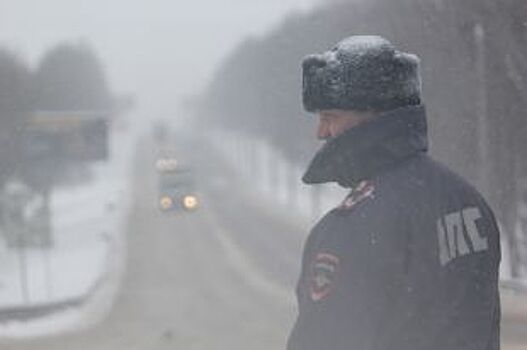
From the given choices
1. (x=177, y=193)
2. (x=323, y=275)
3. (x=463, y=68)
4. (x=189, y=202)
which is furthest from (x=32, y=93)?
(x=323, y=275)

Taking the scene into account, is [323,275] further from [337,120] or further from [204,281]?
[204,281]

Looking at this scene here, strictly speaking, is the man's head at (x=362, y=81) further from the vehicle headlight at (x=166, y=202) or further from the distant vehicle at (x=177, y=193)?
the vehicle headlight at (x=166, y=202)

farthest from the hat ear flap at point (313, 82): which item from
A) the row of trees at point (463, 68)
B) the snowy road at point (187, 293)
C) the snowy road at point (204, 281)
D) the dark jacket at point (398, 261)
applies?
the snowy road at point (187, 293)

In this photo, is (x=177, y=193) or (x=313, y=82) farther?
(x=177, y=193)

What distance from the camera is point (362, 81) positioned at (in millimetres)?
2316

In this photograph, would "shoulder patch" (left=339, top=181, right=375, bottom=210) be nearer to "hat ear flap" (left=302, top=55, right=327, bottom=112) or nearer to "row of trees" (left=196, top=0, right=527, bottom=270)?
"hat ear flap" (left=302, top=55, right=327, bottom=112)

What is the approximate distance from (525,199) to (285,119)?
332 inches

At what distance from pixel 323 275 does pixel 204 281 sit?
30194 mm

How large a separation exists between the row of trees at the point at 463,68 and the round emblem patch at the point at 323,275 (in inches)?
447

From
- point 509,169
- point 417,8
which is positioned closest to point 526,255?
point 509,169

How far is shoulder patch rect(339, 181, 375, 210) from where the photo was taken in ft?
7.29

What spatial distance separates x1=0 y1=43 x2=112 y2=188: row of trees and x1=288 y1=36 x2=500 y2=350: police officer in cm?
2623

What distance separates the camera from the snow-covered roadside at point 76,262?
25.5 meters

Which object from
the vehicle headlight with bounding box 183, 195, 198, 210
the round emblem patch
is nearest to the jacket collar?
the round emblem patch
